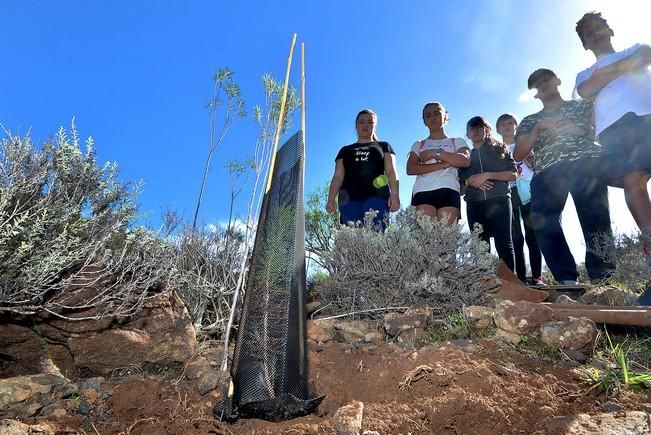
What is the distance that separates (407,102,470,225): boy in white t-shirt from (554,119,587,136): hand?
2.57ft

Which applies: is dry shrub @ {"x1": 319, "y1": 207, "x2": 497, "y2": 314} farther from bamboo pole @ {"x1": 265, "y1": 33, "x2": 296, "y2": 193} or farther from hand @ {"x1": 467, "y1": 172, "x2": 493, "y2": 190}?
bamboo pole @ {"x1": 265, "y1": 33, "x2": 296, "y2": 193}

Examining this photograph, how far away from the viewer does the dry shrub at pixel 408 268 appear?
9.98 feet

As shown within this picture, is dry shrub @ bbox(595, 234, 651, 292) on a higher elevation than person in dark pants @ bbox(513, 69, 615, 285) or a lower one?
lower

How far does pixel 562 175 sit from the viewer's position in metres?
3.33

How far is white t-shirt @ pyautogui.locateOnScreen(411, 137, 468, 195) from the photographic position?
386cm

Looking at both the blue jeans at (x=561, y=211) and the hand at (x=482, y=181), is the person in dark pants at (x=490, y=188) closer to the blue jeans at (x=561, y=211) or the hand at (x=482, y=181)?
the hand at (x=482, y=181)

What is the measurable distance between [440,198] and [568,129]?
1.16 meters

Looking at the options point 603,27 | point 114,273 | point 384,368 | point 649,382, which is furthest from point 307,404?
point 603,27

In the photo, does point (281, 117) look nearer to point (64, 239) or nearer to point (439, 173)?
point (64, 239)

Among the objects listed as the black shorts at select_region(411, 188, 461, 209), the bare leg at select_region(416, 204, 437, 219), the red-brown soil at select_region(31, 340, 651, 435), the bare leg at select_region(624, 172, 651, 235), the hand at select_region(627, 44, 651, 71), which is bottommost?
the red-brown soil at select_region(31, 340, 651, 435)

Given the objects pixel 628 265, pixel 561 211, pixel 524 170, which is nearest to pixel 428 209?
pixel 561 211

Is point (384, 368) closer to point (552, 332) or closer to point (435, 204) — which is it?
point (552, 332)

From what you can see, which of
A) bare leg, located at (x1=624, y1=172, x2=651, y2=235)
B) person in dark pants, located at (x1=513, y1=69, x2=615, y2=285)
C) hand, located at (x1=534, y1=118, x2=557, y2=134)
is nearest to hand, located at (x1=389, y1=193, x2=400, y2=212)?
person in dark pants, located at (x1=513, y1=69, x2=615, y2=285)

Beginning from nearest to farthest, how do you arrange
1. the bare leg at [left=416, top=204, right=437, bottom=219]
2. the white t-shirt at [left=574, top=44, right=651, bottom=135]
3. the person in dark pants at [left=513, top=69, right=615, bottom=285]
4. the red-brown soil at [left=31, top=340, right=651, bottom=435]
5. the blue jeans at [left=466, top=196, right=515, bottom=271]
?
the red-brown soil at [left=31, top=340, right=651, bottom=435] < the white t-shirt at [left=574, top=44, right=651, bottom=135] < the person in dark pants at [left=513, top=69, right=615, bottom=285] < the bare leg at [left=416, top=204, right=437, bottom=219] < the blue jeans at [left=466, top=196, right=515, bottom=271]
